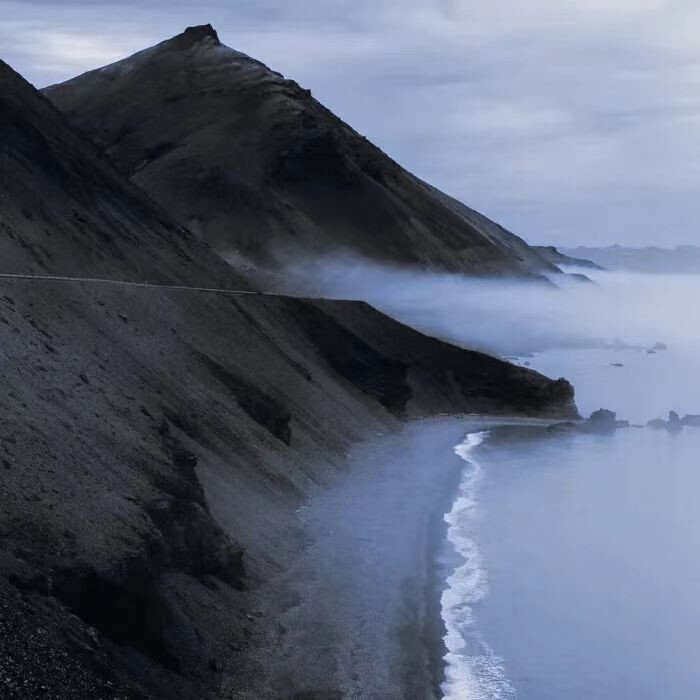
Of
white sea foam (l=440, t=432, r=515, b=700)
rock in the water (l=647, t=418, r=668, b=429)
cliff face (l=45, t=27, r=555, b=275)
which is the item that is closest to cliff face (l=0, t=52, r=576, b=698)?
white sea foam (l=440, t=432, r=515, b=700)

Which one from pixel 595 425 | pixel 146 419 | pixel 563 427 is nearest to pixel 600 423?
pixel 595 425

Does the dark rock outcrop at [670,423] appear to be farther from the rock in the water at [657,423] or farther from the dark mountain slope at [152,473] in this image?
the dark mountain slope at [152,473]

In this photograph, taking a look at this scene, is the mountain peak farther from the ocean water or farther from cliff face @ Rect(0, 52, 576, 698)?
the ocean water

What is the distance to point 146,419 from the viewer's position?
101 ft

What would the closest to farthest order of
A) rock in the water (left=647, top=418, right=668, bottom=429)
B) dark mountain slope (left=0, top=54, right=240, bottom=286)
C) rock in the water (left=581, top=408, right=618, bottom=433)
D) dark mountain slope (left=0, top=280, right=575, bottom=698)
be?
dark mountain slope (left=0, top=280, right=575, bottom=698)
dark mountain slope (left=0, top=54, right=240, bottom=286)
rock in the water (left=581, top=408, right=618, bottom=433)
rock in the water (left=647, top=418, right=668, bottom=429)

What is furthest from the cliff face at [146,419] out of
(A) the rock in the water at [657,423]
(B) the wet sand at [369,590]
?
(A) the rock in the water at [657,423]

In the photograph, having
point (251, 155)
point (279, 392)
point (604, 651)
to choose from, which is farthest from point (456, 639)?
point (251, 155)

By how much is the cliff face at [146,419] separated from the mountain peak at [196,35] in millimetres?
64826

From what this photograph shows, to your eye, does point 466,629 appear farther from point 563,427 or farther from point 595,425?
point 595,425

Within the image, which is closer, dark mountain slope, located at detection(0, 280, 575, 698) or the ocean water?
dark mountain slope, located at detection(0, 280, 575, 698)

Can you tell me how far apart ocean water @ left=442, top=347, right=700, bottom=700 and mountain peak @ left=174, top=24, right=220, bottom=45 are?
76109mm

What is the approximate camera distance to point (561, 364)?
3654 inches

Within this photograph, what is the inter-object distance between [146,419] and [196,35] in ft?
324

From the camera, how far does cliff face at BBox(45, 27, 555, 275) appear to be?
96875mm
